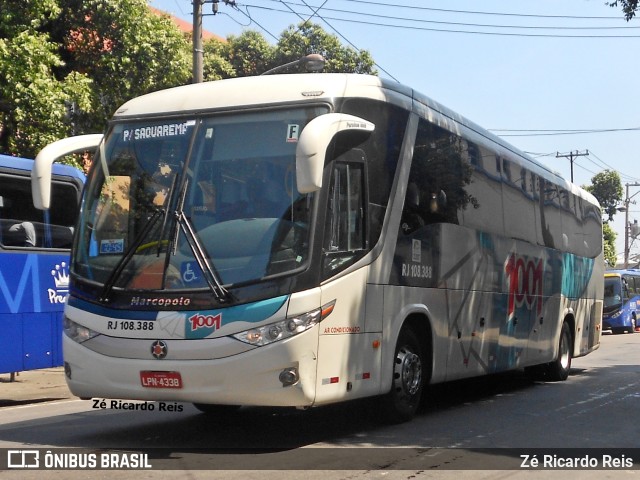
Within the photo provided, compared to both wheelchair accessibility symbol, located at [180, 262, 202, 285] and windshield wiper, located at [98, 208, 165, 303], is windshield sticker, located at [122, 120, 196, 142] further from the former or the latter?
wheelchair accessibility symbol, located at [180, 262, 202, 285]

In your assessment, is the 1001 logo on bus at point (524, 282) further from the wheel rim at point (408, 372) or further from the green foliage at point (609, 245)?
the green foliage at point (609, 245)

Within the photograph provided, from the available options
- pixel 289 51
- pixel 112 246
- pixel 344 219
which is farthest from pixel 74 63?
pixel 289 51

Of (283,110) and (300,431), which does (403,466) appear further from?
(283,110)

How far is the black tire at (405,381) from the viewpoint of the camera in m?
9.26

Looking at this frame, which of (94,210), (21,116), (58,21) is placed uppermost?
(58,21)

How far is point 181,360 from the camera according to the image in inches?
299

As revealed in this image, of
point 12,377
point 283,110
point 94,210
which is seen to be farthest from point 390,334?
point 12,377

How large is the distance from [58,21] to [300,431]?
552 inches

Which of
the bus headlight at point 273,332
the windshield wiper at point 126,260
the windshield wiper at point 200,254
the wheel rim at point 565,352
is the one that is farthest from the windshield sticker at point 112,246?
the wheel rim at point 565,352

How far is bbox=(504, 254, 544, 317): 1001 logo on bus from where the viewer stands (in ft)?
42.8

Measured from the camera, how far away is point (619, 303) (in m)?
42.4

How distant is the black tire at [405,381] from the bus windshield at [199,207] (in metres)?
2.20

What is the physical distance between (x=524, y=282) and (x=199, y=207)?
23.3 ft

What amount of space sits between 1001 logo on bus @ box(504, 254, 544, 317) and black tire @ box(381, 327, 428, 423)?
353 centimetres
